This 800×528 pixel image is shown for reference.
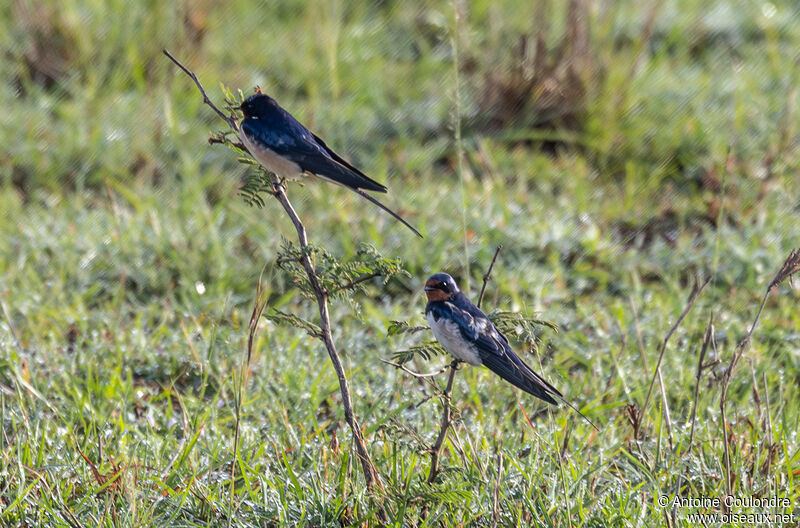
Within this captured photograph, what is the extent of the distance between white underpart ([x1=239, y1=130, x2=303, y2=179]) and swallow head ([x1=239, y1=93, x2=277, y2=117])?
0.27 feet

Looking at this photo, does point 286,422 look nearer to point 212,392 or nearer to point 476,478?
point 212,392

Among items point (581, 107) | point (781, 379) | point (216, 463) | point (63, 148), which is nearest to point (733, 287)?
point (781, 379)

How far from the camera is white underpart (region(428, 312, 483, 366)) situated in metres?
2.21

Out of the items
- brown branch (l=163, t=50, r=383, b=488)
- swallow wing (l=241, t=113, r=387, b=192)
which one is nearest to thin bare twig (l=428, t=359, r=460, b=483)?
brown branch (l=163, t=50, r=383, b=488)

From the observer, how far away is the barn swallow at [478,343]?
2209 mm

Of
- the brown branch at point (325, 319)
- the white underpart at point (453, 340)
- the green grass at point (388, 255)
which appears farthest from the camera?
the green grass at point (388, 255)

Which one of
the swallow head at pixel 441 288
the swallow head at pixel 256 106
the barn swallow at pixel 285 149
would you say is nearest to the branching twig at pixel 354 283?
the barn swallow at pixel 285 149

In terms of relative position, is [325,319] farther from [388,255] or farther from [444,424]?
[388,255]

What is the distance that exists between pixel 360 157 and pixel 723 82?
2.19 m

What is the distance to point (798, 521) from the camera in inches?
95.8

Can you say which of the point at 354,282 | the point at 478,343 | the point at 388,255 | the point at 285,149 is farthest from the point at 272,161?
the point at 388,255

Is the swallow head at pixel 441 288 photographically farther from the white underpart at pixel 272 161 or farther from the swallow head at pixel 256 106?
the swallow head at pixel 256 106

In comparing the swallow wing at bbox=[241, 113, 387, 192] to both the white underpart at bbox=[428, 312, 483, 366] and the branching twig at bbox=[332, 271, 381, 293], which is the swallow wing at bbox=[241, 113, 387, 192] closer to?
the branching twig at bbox=[332, 271, 381, 293]

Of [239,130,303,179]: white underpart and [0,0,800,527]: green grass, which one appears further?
[0,0,800,527]: green grass
